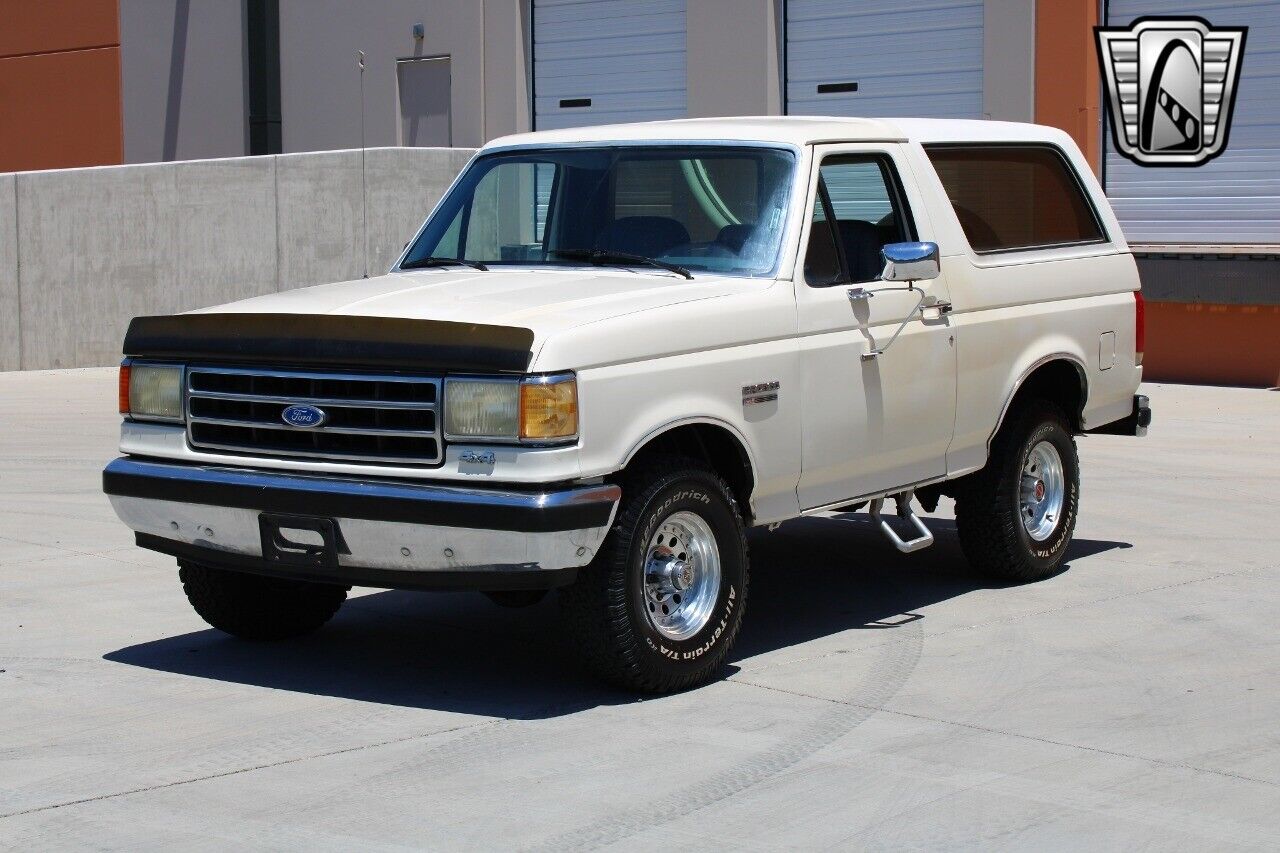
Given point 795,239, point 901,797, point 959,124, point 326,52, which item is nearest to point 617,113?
point 326,52

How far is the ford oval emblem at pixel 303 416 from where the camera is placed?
656 cm

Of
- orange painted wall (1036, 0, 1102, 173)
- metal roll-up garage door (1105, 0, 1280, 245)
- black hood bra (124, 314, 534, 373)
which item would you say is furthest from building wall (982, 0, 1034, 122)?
black hood bra (124, 314, 534, 373)

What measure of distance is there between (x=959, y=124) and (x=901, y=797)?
4.15 m

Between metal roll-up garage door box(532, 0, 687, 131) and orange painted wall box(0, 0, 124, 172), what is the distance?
8.14 metres

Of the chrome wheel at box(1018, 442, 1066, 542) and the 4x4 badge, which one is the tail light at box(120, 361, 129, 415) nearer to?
the chrome wheel at box(1018, 442, 1066, 542)

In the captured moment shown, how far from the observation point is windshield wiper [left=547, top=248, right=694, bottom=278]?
729cm

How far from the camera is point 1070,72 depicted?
1905 centimetres

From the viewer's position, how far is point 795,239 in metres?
7.32

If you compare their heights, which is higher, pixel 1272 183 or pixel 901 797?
pixel 1272 183

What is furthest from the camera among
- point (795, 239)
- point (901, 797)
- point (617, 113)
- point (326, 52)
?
point (326, 52)

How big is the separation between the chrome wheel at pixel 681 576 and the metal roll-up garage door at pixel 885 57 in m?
13.9

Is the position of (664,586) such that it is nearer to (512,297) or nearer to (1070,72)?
(512,297)

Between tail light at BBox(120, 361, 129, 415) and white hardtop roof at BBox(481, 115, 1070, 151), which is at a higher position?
white hardtop roof at BBox(481, 115, 1070, 151)

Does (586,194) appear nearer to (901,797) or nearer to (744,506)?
(744,506)
